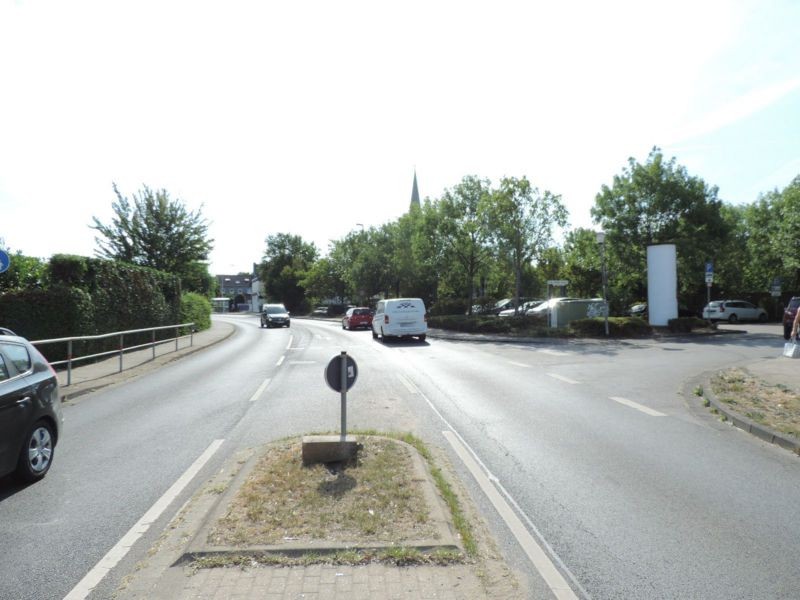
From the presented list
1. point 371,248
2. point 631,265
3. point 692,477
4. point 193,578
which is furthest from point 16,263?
point 371,248

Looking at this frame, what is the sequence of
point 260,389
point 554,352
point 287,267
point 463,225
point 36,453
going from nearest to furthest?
point 36,453 → point 260,389 → point 554,352 → point 463,225 → point 287,267

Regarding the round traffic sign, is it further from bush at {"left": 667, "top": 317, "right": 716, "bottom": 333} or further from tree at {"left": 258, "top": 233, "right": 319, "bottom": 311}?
tree at {"left": 258, "top": 233, "right": 319, "bottom": 311}

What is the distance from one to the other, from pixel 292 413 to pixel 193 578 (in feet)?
18.9

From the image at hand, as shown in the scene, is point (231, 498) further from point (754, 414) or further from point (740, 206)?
point (740, 206)

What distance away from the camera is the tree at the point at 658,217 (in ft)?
95.8

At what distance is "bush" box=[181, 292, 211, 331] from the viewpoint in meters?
31.8

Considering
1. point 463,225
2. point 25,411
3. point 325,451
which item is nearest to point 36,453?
point 25,411

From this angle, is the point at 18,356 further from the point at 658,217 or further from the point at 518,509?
the point at 658,217

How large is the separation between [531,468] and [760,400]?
5594 mm

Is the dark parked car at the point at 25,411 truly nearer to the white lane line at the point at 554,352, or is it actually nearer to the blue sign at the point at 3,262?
the blue sign at the point at 3,262

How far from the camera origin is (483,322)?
29656mm

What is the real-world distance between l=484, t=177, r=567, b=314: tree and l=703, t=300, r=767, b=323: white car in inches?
592

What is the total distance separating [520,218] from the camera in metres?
30.5

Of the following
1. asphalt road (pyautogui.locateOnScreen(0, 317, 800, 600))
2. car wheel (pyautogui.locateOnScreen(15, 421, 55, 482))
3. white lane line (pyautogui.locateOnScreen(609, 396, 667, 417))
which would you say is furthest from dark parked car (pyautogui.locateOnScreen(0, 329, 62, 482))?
white lane line (pyautogui.locateOnScreen(609, 396, 667, 417))
